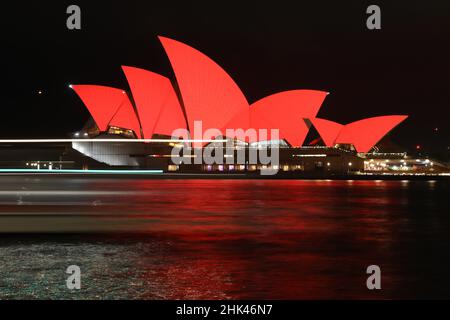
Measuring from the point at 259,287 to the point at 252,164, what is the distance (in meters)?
64.5

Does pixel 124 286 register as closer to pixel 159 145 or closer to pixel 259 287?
pixel 259 287

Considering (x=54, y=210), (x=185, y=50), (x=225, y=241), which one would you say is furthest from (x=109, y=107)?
(x=225, y=241)

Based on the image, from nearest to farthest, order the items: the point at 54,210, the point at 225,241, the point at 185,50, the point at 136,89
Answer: the point at 225,241 < the point at 54,210 < the point at 185,50 < the point at 136,89

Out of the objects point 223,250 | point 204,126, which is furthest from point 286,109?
point 223,250

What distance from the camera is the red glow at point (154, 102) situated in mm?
59125

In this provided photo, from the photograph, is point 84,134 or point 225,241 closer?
point 225,241

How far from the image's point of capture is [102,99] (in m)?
66.0

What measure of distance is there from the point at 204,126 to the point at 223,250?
5214cm

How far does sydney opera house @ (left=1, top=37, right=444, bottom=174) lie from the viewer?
58500 millimetres

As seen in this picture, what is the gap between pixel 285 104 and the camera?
65.7 m

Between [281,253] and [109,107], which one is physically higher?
[109,107]

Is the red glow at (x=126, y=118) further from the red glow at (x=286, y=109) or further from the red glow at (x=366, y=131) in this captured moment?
the red glow at (x=366, y=131)
